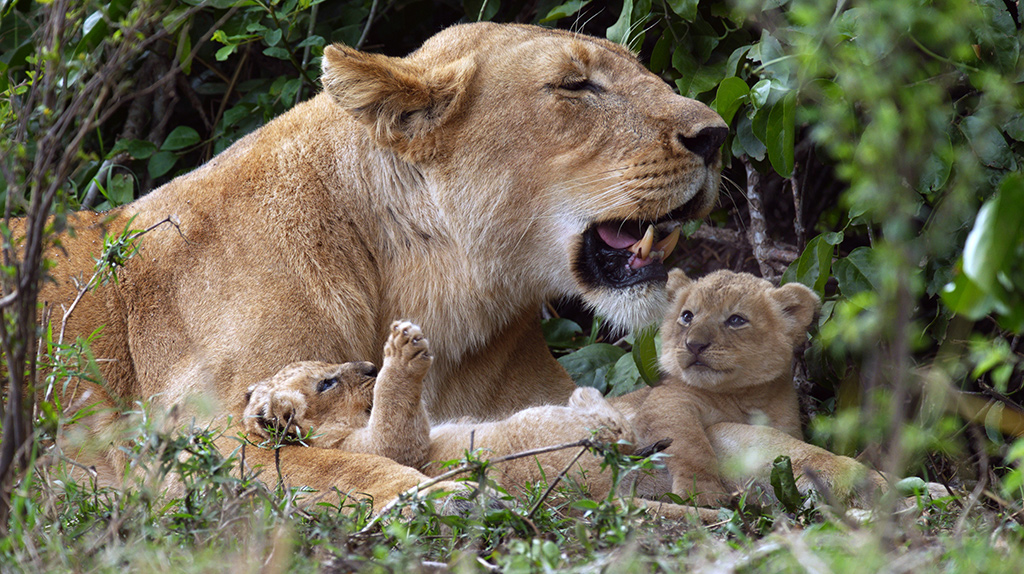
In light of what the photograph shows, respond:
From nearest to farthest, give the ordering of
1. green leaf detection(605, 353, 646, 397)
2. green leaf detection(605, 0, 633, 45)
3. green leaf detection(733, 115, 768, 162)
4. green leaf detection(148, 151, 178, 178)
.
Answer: green leaf detection(733, 115, 768, 162) < green leaf detection(605, 0, 633, 45) < green leaf detection(605, 353, 646, 397) < green leaf detection(148, 151, 178, 178)

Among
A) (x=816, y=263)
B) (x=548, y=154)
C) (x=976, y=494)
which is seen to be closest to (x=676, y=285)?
(x=816, y=263)

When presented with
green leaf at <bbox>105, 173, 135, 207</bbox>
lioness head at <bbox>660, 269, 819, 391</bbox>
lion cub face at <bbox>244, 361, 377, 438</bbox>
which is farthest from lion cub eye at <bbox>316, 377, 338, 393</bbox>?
green leaf at <bbox>105, 173, 135, 207</bbox>

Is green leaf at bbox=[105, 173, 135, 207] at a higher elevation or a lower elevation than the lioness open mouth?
higher

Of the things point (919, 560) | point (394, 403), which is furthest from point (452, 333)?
point (919, 560)

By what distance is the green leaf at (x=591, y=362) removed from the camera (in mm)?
4145

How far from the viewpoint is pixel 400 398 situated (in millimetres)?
2701

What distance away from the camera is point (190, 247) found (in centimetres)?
314

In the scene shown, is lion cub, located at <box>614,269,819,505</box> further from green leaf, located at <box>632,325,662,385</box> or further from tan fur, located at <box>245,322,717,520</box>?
tan fur, located at <box>245,322,717,520</box>

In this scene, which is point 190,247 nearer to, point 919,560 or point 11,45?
point 11,45

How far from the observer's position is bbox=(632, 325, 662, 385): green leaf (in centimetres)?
361

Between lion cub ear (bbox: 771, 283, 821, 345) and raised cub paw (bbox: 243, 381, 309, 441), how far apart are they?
159 centimetres

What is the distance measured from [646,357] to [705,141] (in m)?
0.90

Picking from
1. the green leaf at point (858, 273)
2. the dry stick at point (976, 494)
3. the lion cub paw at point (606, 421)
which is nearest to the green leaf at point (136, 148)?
the lion cub paw at point (606, 421)

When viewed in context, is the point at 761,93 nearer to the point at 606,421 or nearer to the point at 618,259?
the point at 618,259
